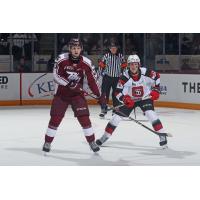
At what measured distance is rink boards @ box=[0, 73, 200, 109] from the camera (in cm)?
1142

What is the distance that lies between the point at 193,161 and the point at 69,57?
1.59m

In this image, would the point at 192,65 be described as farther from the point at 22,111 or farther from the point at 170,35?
the point at 22,111

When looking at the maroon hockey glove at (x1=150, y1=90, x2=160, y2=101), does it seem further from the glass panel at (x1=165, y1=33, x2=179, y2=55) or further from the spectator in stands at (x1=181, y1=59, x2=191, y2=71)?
the glass panel at (x1=165, y1=33, x2=179, y2=55)

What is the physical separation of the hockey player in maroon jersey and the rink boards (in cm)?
559

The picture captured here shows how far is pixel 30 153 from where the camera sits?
249 inches

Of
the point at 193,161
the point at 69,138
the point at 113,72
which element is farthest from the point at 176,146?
the point at 113,72

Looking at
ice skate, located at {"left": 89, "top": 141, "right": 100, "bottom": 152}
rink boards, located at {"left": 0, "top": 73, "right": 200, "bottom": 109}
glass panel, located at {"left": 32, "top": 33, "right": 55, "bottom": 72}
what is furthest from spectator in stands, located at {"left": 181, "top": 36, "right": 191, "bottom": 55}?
ice skate, located at {"left": 89, "top": 141, "right": 100, "bottom": 152}

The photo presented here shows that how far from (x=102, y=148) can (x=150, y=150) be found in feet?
1.75

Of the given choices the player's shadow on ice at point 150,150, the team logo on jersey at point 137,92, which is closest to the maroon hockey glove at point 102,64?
the player's shadow on ice at point 150,150

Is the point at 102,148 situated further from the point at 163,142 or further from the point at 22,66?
the point at 22,66

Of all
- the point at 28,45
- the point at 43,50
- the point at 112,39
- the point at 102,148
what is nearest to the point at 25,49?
the point at 28,45

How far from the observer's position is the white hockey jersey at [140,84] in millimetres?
6305

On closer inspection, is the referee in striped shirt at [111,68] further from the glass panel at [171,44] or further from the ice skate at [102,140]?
the glass panel at [171,44]

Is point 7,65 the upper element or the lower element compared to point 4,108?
upper
